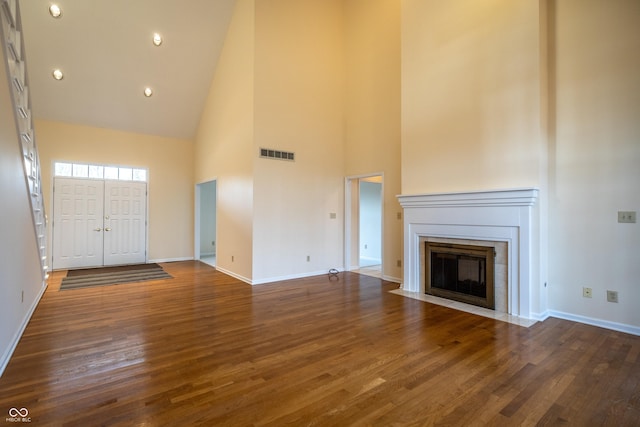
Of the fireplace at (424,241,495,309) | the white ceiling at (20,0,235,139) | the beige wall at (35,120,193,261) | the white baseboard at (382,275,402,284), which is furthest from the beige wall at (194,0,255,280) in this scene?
the fireplace at (424,241,495,309)

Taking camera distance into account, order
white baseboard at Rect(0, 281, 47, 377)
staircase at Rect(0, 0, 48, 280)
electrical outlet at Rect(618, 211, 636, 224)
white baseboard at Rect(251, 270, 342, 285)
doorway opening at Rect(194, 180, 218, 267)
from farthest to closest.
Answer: doorway opening at Rect(194, 180, 218, 267) → white baseboard at Rect(251, 270, 342, 285) → electrical outlet at Rect(618, 211, 636, 224) → staircase at Rect(0, 0, 48, 280) → white baseboard at Rect(0, 281, 47, 377)

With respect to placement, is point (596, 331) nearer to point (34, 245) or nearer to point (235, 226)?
point (235, 226)

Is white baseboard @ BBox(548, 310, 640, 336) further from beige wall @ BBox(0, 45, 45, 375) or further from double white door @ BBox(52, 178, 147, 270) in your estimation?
double white door @ BBox(52, 178, 147, 270)

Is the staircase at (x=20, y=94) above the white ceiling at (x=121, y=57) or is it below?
below

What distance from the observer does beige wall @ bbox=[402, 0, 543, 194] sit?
3547mm

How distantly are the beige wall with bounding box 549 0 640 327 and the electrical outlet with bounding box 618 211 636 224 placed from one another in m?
0.04

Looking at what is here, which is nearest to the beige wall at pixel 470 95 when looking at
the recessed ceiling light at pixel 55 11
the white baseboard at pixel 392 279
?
the white baseboard at pixel 392 279

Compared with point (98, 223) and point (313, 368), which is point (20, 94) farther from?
point (98, 223)

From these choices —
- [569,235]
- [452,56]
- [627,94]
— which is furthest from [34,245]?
[627,94]

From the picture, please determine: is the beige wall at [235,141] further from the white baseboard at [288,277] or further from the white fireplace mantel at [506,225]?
the white fireplace mantel at [506,225]

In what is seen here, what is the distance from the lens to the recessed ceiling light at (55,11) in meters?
5.23

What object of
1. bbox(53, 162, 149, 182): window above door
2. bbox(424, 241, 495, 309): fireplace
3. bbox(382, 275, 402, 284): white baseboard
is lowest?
bbox(382, 275, 402, 284): white baseboard

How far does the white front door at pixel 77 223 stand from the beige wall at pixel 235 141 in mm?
2697

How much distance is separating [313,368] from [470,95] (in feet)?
12.3
